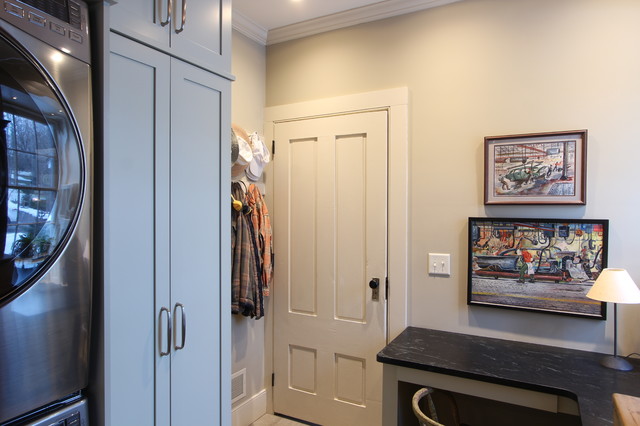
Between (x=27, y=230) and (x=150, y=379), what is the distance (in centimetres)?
73

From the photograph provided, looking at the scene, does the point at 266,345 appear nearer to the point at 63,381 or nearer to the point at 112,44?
the point at 63,381

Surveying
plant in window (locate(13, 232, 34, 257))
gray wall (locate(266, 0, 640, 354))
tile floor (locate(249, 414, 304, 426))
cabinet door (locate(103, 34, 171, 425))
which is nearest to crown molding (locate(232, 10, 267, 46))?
gray wall (locate(266, 0, 640, 354))

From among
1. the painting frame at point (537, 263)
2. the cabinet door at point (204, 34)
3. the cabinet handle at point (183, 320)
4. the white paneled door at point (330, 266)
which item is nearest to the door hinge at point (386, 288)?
the white paneled door at point (330, 266)

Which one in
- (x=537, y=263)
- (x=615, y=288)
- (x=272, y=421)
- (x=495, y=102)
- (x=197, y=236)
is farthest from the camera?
(x=272, y=421)

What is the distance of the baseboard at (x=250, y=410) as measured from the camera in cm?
255

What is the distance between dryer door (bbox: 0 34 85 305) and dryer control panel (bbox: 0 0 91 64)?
66mm

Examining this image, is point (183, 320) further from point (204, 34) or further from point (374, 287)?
Result: point (374, 287)

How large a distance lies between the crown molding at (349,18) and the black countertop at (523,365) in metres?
1.89

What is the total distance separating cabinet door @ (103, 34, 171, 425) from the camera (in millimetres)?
1276

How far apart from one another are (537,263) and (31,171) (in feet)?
7.04

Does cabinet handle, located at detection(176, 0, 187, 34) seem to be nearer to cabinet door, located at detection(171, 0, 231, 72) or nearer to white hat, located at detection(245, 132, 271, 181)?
cabinet door, located at detection(171, 0, 231, 72)

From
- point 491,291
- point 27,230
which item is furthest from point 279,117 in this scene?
point 27,230

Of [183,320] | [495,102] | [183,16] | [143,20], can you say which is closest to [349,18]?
[495,102]

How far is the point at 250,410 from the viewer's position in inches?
105
